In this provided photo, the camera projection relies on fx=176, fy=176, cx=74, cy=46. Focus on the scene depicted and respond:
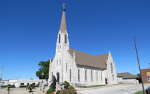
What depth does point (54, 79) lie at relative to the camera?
53844mm

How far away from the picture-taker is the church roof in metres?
50.4

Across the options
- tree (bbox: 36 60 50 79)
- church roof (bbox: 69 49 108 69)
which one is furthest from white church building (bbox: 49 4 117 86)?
tree (bbox: 36 60 50 79)

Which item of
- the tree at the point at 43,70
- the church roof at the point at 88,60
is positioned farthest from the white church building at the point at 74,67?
the tree at the point at 43,70

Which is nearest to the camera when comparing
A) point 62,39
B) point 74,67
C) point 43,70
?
point 74,67

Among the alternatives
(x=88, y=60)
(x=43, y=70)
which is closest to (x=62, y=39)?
(x=88, y=60)

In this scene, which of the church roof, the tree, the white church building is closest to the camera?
the white church building

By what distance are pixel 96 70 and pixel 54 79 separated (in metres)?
13.4

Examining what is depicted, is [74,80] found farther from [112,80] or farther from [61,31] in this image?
[112,80]

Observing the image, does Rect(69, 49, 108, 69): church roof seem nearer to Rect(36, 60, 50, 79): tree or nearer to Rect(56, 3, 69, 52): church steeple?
Rect(56, 3, 69, 52): church steeple

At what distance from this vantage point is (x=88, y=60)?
55.3 metres

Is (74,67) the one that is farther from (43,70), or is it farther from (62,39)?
(43,70)

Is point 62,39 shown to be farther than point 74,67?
Yes

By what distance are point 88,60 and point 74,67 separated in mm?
9130

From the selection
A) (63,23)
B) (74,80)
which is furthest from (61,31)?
(74,80)
